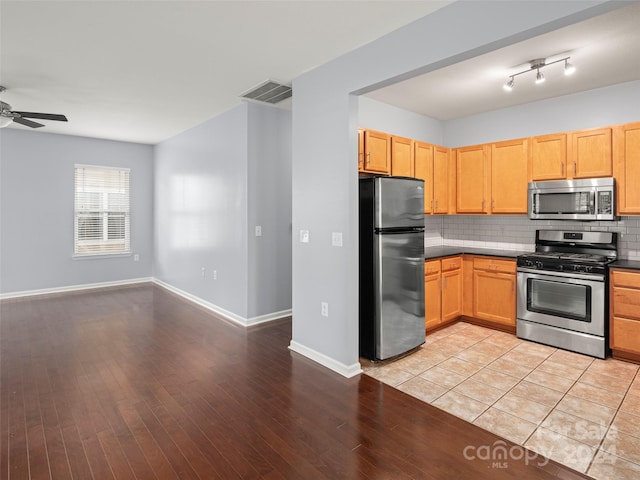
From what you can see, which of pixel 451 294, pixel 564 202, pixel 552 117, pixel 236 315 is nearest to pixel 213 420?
pixel 236 315

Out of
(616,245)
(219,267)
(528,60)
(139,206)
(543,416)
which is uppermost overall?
(528,60)

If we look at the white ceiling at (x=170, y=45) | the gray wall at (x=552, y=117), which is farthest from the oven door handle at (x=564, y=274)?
the white ceiling at (x=170, y=45)

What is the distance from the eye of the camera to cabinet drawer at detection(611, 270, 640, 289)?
331cm

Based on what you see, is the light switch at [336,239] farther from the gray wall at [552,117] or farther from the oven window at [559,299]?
the gray wall at [552,117]

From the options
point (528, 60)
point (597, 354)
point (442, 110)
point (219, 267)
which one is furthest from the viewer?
point (219, 267)

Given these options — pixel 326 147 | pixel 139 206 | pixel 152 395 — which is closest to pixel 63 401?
pixel 152 395

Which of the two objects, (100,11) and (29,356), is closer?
(100,11)

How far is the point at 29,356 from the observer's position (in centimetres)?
359

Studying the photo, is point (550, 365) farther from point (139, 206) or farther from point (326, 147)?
point (139, 206)

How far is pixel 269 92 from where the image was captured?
4.15 meters

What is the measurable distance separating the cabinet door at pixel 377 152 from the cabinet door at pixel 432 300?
4.43ft

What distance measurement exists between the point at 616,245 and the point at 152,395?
15.8 ft

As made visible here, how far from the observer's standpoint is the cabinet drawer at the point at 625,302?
3.32 m

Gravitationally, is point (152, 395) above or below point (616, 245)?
below
